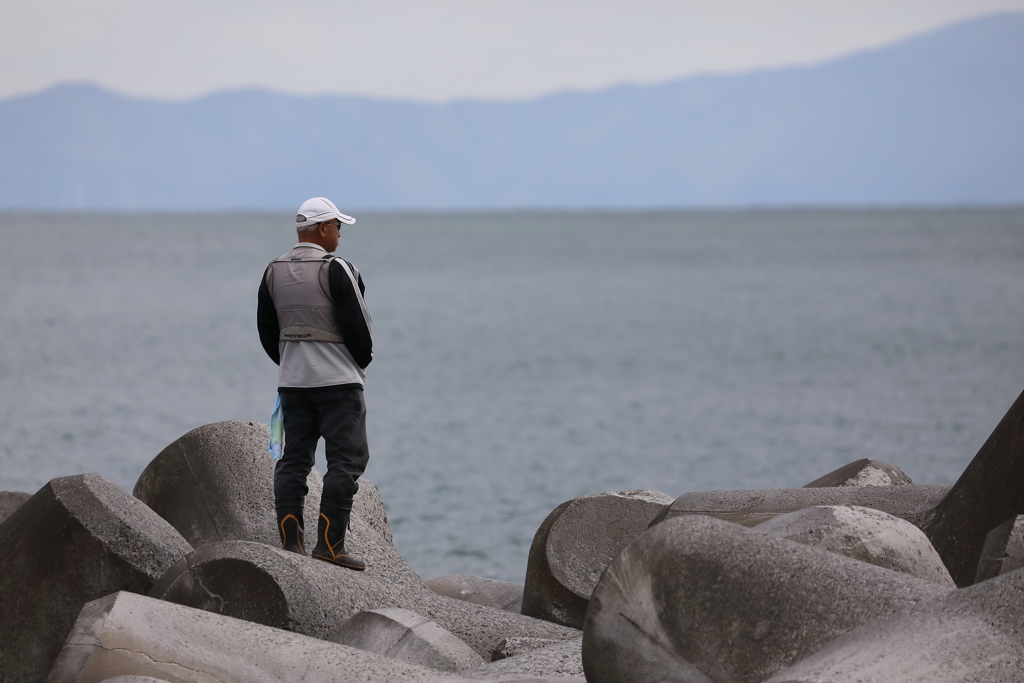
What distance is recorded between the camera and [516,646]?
4965mm

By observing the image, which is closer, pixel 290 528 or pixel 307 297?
pixel 307 297

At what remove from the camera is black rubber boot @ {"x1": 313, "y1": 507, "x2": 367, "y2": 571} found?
5.82m

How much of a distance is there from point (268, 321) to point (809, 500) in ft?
9.21

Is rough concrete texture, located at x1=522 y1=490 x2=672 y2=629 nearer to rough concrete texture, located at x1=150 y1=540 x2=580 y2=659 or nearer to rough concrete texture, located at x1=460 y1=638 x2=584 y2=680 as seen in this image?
rough concrete texture, located at x1=150 y1=540 x2=580 y2=659

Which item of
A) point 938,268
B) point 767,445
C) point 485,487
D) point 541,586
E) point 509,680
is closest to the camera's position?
point 509,680

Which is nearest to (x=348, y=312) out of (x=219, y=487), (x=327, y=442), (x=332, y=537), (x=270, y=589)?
(x=327, y=442)

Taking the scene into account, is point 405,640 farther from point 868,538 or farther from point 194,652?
point 868,538

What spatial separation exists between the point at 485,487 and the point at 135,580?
11679 millimetres

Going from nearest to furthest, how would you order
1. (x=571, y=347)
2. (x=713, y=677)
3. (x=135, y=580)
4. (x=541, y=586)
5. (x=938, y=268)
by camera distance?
(x=713, y=677) → (x=135, y=580) → (x=541, y=586) → (x=571, y=347) → (x=938, y=268)

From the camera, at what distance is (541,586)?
21.1ft

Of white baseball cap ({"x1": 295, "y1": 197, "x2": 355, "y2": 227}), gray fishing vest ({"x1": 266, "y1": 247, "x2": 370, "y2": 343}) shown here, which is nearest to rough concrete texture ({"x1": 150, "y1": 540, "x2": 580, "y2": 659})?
gray fishing vest ({"x1": 266, "y1": 247, "x2": 370, "y2": 343})

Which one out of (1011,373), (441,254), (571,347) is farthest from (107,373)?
(441,254)


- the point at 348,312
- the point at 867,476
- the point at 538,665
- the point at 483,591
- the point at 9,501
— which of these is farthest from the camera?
the point at 483,591

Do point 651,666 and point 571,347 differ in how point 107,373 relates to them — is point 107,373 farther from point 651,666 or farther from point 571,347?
point 651,666
